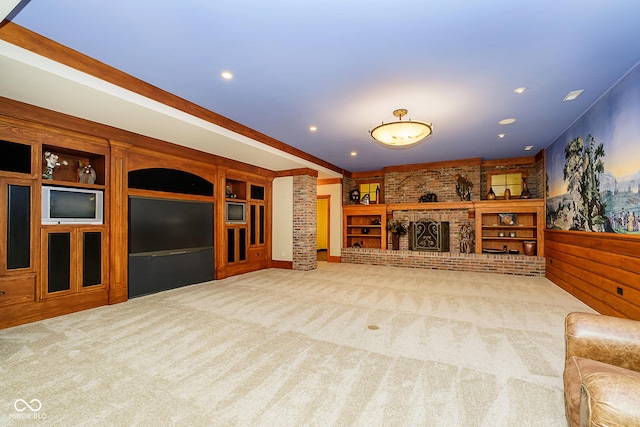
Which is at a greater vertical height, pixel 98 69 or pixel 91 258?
pixel 98 69

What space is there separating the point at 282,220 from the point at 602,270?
20.5 feet

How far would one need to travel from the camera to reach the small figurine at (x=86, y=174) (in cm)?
416

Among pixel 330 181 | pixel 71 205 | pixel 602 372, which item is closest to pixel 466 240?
pixel 330 181

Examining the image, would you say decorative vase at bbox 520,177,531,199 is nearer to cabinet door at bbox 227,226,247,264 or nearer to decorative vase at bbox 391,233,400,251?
decorative vase at bbox 391,233,400,251

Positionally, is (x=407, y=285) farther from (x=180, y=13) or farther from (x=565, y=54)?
(x=180, y=13)

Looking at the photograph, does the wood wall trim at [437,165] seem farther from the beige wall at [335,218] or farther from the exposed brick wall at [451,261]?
the exposed brick wall at [451,261]

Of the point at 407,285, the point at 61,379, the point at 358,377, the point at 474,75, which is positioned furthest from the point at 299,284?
the point at 474,75

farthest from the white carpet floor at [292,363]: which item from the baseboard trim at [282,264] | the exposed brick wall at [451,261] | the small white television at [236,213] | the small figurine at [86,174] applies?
the baseboard trim at [282,264]

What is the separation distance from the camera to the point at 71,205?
12.8 ft

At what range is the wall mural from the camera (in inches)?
126

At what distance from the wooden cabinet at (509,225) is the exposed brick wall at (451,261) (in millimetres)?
375

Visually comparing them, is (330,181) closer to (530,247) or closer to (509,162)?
(509,162)

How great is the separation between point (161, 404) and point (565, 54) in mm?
4719

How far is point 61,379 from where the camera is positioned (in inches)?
87.4
